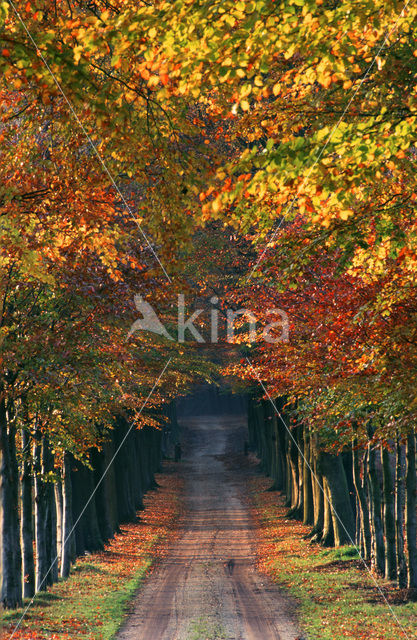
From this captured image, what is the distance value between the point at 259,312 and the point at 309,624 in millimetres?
8462

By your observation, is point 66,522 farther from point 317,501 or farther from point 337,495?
point 317,501

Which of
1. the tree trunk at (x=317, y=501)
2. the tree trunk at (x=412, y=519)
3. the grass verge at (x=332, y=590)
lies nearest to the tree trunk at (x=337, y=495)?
the grass verge at (x=332, y=590)

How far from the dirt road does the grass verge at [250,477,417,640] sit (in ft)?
1.92

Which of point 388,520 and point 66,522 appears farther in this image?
point 66,522

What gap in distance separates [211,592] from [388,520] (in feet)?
17.0

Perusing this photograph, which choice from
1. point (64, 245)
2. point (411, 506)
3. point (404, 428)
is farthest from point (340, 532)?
point (64, 245)

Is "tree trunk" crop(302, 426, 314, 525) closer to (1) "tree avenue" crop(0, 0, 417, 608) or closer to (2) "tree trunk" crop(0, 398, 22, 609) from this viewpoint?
(1) "tree avenue" crop(0, 0, 417, 608)

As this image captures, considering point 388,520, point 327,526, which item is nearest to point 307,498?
point 327,526

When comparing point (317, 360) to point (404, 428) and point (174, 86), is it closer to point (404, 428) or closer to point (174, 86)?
point (404, 428)

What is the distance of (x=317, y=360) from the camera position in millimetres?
16141

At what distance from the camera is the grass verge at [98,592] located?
15633 millimetres

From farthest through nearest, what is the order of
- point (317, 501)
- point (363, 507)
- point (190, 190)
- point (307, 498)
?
point (307, 498) → point (317, 501) → point (363, 507) → point (190, 190)

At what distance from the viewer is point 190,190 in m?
9.04

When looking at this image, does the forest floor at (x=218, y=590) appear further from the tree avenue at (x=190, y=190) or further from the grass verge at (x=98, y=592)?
the tree avenue at (x=190, y=190)
